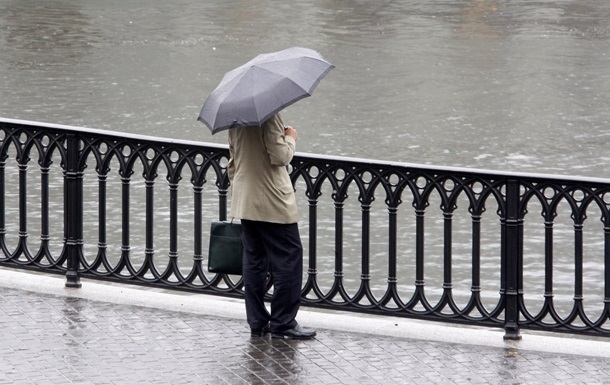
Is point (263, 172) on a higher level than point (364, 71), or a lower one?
lower

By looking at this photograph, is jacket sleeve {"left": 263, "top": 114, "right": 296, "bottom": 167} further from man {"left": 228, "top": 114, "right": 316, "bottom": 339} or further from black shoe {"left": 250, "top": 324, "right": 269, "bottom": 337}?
black shoe {"left": 250, "top": 324, "right": 269, "bottom": 337}

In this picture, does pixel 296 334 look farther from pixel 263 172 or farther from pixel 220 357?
pixel 263 172

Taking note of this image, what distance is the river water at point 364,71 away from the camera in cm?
1673

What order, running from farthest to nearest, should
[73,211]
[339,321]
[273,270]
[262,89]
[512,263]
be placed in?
[73,211], [339,321], [512,263], [273,270], [262,89]

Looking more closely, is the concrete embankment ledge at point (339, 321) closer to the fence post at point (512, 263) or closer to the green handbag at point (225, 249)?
the fence post at point (512, 263)

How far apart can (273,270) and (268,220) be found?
31 cm

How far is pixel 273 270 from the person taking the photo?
711cm

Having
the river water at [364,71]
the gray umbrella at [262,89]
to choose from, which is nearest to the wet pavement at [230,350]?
the gray umbrella at [262,89]

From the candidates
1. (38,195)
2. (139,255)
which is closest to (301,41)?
(38,195)

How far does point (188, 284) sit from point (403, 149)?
835 centimetres

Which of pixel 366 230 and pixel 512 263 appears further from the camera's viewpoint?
pixel 366 230

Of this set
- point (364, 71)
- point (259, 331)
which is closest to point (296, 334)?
point (259, 331)

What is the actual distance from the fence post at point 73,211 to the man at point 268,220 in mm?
1238

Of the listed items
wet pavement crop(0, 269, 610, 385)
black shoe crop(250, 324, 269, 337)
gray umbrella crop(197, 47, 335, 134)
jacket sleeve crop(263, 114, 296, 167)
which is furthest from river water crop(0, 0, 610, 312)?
jacket sleeve crop(263, 114, 296, 167)
